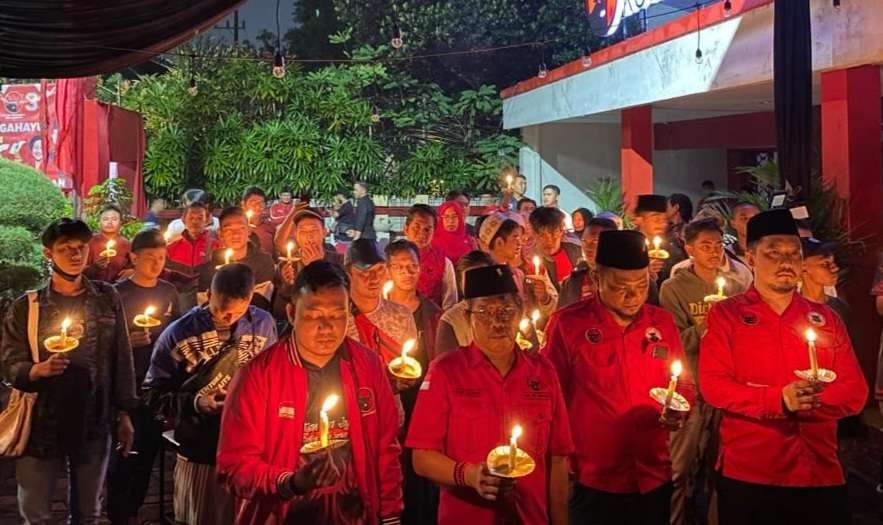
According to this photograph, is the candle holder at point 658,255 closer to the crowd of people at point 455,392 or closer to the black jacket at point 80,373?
the crowd of people at point 455,392

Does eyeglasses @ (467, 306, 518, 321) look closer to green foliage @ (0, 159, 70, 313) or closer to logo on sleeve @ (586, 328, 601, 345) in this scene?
logo on sleeve @ (586, 328, 601, 345)

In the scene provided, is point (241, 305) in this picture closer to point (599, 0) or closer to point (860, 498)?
point (860, 498)

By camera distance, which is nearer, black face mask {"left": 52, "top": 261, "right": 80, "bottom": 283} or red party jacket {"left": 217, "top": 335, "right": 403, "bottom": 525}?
red party jacket {"left": 217, "top": 335, "right": 403, "bottom": 525}

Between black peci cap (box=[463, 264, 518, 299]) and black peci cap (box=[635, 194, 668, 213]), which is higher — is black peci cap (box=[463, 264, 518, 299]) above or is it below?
below

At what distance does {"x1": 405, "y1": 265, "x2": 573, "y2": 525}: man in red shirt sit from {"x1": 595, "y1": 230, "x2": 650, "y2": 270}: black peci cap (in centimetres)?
62

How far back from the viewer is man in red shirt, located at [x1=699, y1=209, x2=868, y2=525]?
3584mm

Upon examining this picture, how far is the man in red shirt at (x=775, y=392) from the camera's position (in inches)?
141

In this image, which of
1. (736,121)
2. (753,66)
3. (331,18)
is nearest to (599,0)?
(736,121)

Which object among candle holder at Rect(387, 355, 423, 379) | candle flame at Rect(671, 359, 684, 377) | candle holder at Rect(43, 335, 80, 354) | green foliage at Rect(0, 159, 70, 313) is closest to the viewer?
candle flame at Rect(671, 359, 684, 377)

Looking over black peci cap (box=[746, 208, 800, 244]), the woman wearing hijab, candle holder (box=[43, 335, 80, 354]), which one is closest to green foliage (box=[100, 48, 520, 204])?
the woman wearing hijab

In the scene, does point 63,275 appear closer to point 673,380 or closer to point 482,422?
point 482,422

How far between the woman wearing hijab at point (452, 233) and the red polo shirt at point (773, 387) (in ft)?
16.7

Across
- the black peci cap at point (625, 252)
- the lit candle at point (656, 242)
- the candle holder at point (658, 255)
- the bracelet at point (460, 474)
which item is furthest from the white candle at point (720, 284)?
the bracelet at point (460, 474)

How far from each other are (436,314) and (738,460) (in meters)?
1.98
